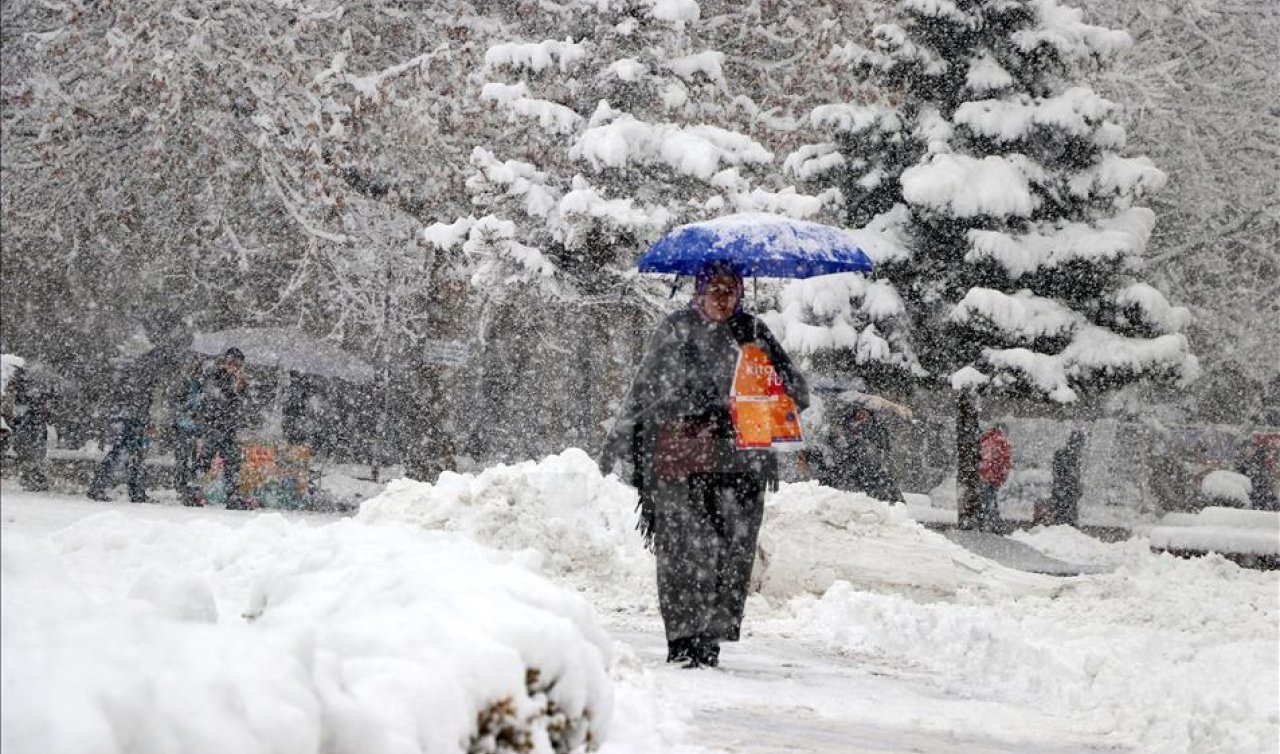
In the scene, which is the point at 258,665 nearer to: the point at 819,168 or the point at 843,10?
the point at 819,168

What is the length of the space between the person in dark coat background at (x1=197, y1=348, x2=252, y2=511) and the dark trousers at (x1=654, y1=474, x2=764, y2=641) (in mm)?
8424

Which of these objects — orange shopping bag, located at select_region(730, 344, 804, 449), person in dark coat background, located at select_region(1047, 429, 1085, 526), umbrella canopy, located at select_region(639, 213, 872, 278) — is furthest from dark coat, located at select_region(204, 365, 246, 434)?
person in dark coat background, located at select_region(1047, 429, 1085, 526)

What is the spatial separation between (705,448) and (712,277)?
0.90 m

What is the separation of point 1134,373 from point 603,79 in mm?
8250

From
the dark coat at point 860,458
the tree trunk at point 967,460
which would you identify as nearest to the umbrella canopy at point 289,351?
the dark coat at point 860,458

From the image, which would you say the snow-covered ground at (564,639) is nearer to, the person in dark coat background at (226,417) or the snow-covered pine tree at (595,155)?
the person in dark coat background at (226,417)

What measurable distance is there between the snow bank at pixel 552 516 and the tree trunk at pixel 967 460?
10.2 meters

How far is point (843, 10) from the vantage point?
2312 cm

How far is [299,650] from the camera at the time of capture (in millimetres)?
2695

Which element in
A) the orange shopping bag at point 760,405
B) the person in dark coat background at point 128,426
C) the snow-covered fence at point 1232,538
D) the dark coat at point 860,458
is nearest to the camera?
the person in dark coat background at point 128,426

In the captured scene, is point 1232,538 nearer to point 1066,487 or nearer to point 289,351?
point 1066,487

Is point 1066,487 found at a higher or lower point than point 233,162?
lower

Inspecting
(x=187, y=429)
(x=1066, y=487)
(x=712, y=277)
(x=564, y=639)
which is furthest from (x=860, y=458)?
(x=564, y=639)

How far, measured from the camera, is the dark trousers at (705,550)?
712 cm
